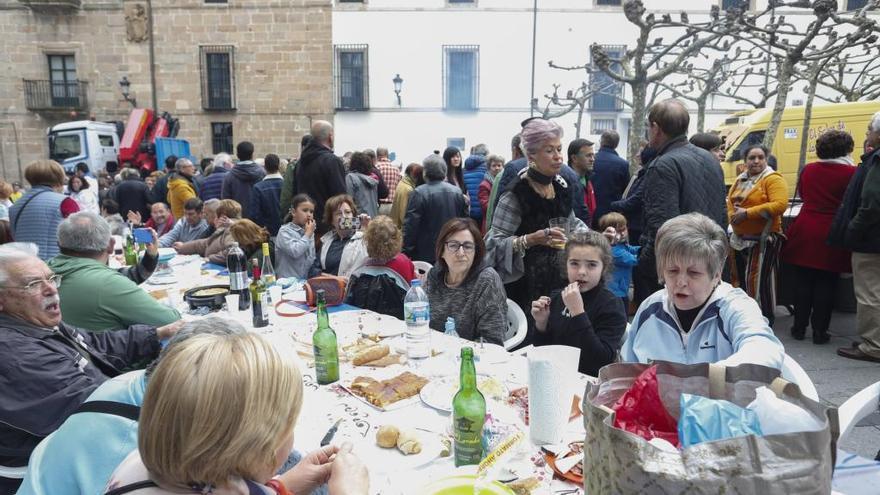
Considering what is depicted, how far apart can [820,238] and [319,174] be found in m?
4.53

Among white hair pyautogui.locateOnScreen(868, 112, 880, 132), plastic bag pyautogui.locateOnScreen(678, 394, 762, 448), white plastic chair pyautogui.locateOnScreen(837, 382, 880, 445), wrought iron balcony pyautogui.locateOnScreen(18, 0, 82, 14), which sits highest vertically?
wrought iron balcony pyautogui.locateOnScreen(18, 0, 82, 14)

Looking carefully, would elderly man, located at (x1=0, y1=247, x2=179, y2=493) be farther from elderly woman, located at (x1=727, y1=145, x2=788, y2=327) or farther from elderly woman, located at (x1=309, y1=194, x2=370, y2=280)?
elderly woman, located at (x1=727, y1=145, x2=788, y2=327)

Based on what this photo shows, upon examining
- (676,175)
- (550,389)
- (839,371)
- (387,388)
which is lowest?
(839,371)

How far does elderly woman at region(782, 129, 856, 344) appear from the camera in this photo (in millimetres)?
4555

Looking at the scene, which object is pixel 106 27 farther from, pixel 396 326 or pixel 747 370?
pixel 747 370

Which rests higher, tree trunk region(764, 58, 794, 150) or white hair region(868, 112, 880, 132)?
tree trunk region(764, 58, 794, 150)

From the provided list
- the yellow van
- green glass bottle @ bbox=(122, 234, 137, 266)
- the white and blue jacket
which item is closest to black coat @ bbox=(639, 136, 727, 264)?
the white and blue jacket

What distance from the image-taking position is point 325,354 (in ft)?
7.16

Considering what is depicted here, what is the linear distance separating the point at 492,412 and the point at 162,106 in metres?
18.8

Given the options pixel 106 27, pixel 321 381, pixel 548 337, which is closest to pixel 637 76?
pixel 548 337

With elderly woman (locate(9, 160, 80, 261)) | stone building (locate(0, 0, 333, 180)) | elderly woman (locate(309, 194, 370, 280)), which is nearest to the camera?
elderly woman (locate(309, 194, 370, 280))

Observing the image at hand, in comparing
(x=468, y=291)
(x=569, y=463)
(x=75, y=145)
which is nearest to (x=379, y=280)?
(x=468, y=291)

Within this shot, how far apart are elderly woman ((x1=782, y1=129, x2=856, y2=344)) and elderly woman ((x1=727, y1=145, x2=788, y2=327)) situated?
0.49 feet

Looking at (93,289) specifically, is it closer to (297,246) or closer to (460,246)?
(297,246)
